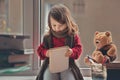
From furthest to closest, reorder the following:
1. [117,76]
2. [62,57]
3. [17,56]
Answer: [17,56] → [117,76] → [62,57]

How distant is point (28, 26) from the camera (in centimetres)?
131

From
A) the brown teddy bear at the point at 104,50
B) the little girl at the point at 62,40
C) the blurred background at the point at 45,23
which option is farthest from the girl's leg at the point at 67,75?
the blurred background at the point at 45,23

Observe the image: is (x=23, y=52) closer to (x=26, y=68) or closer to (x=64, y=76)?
(x=26, y=68)

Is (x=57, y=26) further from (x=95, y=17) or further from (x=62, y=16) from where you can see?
(x=95, y=17)

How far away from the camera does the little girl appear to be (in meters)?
0.96

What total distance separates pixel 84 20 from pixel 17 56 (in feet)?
1.30

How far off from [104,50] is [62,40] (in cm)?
21

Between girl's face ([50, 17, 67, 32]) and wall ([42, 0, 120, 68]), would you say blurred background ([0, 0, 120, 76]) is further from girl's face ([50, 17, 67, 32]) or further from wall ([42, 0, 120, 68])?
girl's face ([50, 17, 67, 32])

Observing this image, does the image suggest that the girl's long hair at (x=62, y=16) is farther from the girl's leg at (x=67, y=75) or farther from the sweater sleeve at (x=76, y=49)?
the girl's leg at (x=67, y=75)

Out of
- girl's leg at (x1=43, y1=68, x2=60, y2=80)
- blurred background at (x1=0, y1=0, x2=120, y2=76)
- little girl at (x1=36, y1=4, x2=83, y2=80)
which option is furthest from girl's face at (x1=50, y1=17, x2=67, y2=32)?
blurred background at (x1=0, y1=0, x2=120, y2=76)

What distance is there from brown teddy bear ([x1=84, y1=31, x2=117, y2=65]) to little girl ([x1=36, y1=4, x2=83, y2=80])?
0.10 metres

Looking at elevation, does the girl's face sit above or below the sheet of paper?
above

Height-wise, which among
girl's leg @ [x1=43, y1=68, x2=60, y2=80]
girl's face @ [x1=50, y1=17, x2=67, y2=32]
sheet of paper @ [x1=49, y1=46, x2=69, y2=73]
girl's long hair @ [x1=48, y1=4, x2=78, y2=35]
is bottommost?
girl's leg @ [x1=43, y1=68, x2=60, y2=80]

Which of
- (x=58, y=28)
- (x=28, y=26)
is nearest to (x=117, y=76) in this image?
(x=58, y=28)
